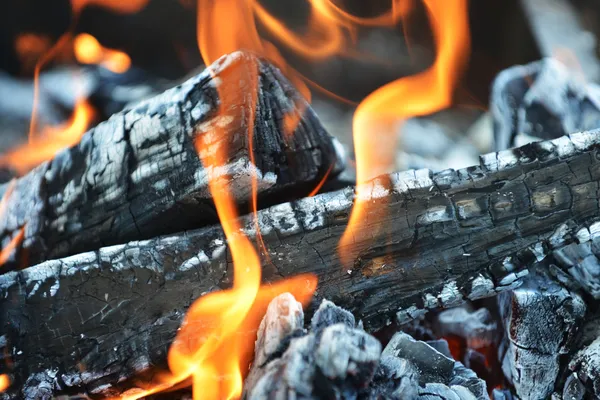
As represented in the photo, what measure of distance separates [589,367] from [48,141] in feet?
8.10

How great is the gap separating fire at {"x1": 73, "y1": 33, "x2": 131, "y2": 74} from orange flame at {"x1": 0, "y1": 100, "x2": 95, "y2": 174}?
237 mm

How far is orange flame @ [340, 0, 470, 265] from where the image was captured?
227 centimetres

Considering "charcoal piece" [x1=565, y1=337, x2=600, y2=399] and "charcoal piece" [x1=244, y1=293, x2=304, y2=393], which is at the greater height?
"charcoal piece" [x1=244, y1=293, x2=304, y2=393]

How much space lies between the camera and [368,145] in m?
2.50

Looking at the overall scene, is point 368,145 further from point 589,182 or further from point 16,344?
point 16,344

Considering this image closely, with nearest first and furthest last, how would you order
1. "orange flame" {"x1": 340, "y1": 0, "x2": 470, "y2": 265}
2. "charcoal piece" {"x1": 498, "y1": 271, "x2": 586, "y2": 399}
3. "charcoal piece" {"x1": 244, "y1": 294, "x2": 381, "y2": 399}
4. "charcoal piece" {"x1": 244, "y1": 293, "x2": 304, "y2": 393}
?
1. "charcoal piece" {"x1": 244, "y1": 294, "x2": 381, "y2": 399}
2. "charcoal piece" {"x1": 244, "y1": 293, "x2": 304, "y2": 393}
3. "charcoal piece" {"x1": 498, "y1": 271, "x2": 586, "y2": 399}
4. "orange flame" {"x1": 340, "y1": 0, "x2": 470, "y2": 265}

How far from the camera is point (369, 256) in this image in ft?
4.97

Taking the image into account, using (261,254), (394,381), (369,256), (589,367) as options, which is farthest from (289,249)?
(589,367)

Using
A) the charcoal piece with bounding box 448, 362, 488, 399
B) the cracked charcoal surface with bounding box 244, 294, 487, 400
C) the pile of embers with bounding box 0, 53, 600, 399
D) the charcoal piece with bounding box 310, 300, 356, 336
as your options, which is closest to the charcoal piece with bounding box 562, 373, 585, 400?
the pile of embers with bounding box 0, 53, 600, 399

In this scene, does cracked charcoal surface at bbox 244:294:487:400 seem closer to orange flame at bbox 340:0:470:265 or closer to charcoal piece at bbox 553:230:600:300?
charcoal piece at bbox 553:230:600:300

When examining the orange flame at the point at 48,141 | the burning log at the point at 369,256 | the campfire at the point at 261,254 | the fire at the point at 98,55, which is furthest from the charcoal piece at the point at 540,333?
the fire at the point at 98,55

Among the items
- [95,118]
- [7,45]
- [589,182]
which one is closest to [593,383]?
[589,182]

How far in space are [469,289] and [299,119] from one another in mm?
758

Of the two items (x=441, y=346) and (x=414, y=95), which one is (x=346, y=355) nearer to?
(x=441, y=346)
